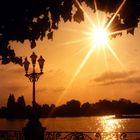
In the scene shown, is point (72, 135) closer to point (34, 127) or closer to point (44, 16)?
point (34, 127)

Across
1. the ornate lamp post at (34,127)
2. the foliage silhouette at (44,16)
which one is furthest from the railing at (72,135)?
the foliage silhouette at (44,16)

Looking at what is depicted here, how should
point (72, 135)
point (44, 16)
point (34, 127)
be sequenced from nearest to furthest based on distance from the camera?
point (44, 16), point (34, 127), point (72, 135)

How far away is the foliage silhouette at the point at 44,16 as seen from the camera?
268 inches

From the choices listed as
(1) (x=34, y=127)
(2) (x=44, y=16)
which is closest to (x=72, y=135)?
(1) (x=34, y=127)

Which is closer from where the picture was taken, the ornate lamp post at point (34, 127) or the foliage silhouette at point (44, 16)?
the foliage silhouette at point (44, 16)

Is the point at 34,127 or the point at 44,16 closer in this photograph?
the point at 44,16

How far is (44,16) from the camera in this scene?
7.19m

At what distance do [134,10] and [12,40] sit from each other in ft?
7.48

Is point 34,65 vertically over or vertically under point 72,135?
over

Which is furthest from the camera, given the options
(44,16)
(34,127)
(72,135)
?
(72,135)

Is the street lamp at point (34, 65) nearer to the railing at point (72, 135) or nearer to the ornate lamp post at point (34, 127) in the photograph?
the ornate lamp post at point (34, 127)

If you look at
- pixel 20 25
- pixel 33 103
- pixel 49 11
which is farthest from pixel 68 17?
pixel 33 103

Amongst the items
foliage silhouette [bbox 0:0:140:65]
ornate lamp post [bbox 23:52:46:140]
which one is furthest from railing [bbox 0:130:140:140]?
foliage silhouette [bbox 0:0:140:65]

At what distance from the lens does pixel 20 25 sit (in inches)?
282
